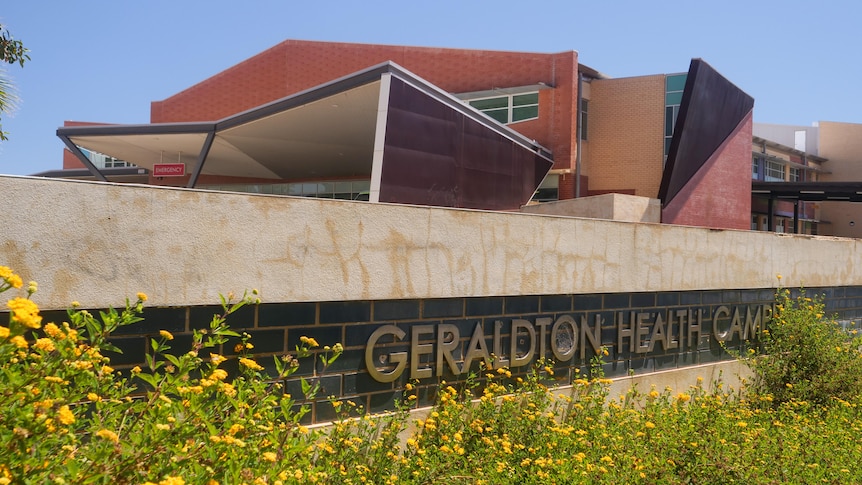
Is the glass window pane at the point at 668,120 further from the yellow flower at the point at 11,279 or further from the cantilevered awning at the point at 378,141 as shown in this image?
the yellow flower at the point at 11,279

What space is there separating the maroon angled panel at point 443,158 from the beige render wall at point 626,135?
9.25 metres

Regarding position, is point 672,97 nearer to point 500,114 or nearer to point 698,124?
point 698,124

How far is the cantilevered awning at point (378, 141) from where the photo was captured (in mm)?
15867

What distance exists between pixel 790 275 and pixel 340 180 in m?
24.8

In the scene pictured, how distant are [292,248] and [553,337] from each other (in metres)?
3.37

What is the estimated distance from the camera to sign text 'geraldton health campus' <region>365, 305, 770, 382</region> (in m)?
6.30

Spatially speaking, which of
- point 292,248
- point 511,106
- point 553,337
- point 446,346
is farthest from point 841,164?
point 292,248

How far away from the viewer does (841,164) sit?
5494 cm

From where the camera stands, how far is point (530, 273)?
289 inches

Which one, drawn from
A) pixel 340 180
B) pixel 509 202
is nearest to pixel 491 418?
pixel 509 202

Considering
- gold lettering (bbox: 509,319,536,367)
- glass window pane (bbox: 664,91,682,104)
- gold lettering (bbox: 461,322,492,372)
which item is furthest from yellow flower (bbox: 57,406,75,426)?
glass window pane (bbox: 664,91,682,104)

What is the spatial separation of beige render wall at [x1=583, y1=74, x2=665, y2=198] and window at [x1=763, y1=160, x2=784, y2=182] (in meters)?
19.8

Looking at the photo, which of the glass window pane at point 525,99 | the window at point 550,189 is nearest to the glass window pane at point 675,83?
the glass window pane at point 525,99

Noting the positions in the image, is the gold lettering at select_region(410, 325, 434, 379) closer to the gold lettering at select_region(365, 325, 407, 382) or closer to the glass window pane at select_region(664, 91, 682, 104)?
the gold lettering at select_region(365, 325, 407, 382)
